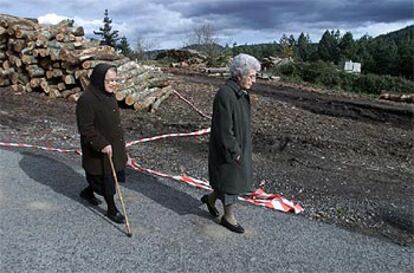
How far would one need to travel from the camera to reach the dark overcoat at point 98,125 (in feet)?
15.4

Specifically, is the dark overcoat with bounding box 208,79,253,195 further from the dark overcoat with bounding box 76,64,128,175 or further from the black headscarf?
the black headscarf

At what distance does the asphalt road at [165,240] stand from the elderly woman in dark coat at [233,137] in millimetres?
437

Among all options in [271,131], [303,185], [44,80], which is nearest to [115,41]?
[44,80]

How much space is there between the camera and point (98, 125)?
479cm

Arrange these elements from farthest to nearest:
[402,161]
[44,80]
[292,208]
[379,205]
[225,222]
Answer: [44,80] → [402,161] → [379,205] → [292,208] → [225,222]

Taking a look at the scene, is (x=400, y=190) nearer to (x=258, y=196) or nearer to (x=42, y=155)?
(x=258, y=196)

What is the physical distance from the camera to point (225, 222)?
4.84m

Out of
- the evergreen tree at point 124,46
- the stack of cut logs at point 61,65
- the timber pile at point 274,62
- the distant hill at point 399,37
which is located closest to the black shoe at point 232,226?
the stack of cut logs at point 61,65

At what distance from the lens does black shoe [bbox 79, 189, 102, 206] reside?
5352 mm

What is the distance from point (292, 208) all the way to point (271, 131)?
4635 mm

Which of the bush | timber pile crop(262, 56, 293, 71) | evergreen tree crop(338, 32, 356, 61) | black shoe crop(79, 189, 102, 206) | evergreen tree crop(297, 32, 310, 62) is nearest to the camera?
black shoe crop(79, 189, 102, 206)

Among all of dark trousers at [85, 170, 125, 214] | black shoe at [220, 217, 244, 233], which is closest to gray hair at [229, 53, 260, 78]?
black shoe at [220, 217, 244, 233]

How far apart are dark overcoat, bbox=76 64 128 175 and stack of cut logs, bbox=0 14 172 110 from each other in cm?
676

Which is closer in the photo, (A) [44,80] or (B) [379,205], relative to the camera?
(B) [379,205]
